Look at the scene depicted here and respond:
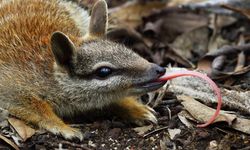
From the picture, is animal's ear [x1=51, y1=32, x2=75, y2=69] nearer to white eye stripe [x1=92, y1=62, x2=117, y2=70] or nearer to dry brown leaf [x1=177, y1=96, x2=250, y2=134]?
white eye stripe [x1=92, y1=62, x2=117, y2=70]

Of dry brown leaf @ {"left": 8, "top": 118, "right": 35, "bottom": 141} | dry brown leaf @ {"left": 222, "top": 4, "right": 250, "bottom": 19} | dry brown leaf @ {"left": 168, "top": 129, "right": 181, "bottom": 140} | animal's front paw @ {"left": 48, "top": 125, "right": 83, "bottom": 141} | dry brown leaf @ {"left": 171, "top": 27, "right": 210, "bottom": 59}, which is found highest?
dry brown leaf @ {"left": 222, "top": 4, "right": 250, "bottom": 19}

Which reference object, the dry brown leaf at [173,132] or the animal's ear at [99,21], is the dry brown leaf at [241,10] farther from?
the dry brown leaf at [173,132]

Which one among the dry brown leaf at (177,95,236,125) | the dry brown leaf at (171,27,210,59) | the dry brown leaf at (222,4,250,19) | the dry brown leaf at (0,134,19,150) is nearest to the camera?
the dry brown leaf at (0,134,19,150)

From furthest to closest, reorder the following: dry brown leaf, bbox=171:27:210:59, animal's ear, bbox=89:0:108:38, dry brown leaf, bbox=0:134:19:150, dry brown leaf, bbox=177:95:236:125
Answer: dry brown leaf, bbox=171:27:210:59 → animal's ear, bbox=89:0:108:38 → dry brown leaf, bbox=177:95:236:125 → dry brown leaf, bbox=0:134:19:150

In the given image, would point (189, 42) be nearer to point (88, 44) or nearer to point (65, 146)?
point (88, 44)

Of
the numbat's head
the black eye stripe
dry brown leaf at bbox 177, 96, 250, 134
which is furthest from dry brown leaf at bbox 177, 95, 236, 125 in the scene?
the black eye stripe

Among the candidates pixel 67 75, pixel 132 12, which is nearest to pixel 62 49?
pixel 67 75
